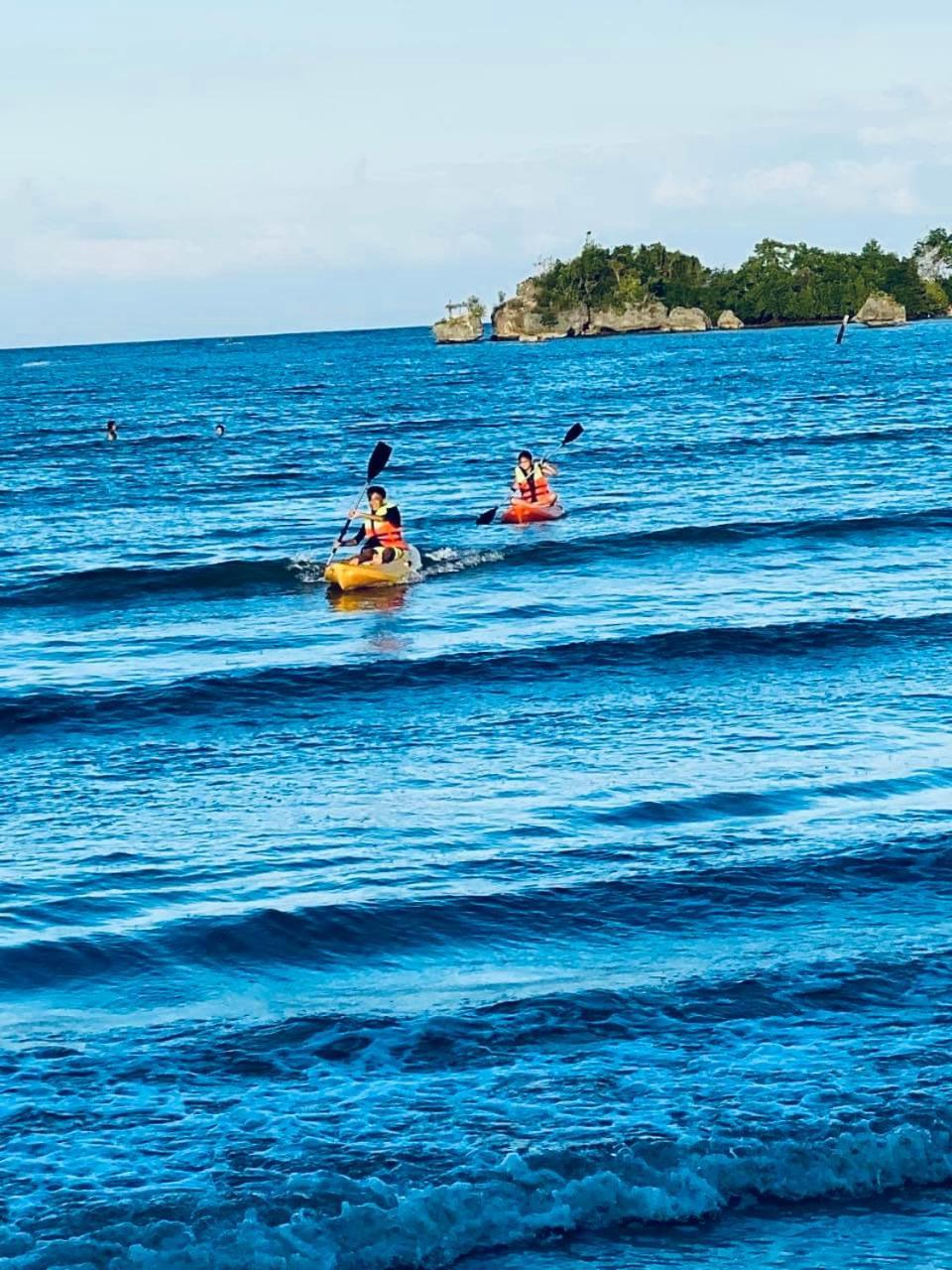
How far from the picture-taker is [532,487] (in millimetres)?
35312

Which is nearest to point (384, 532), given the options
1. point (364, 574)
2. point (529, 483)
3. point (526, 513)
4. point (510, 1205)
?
point (364, 574)

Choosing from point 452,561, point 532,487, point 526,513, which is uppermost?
point 532,487

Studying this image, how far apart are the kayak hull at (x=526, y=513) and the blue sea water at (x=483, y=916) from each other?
16.2 ft

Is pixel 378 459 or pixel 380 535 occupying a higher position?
pixel 378 459

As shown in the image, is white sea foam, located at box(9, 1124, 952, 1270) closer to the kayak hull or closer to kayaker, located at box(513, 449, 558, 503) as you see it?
the kayak hull

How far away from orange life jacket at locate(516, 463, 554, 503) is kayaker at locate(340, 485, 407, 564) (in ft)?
26.8

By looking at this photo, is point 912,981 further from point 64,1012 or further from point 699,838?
point 64,1012

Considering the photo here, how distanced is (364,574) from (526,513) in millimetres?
8892

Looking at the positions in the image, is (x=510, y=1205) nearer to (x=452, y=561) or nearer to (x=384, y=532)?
(x=384, y=532)

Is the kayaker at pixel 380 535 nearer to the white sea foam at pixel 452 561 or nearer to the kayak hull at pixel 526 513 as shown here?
the white sea foam at pixel 452 561

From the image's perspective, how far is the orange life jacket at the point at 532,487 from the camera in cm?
3528

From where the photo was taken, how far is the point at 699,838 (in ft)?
40.7

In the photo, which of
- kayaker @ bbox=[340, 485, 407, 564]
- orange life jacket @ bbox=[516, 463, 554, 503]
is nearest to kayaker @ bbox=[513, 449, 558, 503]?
orange life jacket @ bbox=[516, 463, 554, 503]

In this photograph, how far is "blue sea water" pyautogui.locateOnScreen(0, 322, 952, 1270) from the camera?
23.6ft
